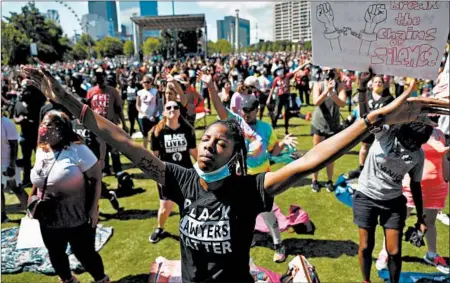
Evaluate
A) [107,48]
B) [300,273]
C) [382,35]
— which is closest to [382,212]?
[300,273]

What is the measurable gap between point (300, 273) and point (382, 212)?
3.20 feet

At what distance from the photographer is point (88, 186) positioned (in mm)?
3664

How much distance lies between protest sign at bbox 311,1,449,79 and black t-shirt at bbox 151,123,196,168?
265 cm

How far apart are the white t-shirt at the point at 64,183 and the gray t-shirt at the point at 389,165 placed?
8.88ft

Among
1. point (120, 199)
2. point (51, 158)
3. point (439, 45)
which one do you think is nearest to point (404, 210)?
point (439, 45)

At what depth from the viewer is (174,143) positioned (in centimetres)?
511

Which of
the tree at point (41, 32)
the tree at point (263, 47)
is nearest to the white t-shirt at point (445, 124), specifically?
the tree at point (41, 32)

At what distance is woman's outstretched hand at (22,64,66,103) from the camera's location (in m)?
2.39

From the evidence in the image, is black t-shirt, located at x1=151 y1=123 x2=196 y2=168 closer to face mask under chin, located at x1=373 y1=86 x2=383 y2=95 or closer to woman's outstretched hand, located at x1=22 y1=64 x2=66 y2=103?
woman's outstretched hand, located at x1=22 y1=64 x2=66 y2=103

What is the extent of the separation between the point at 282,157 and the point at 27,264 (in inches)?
220

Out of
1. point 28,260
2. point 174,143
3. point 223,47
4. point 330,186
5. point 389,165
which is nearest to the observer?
point 389,165

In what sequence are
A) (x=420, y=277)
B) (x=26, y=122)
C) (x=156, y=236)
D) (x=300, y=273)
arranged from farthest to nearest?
(x=26, y=122), (x=156, y=236), (x=420, y=277), (x=300, y=273)

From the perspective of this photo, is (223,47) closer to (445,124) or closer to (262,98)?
(262,98)

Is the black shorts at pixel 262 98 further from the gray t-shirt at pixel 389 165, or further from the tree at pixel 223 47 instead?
the tree at pixel 223 47
